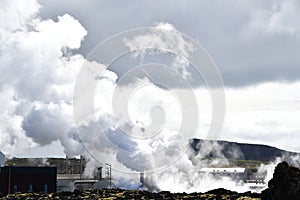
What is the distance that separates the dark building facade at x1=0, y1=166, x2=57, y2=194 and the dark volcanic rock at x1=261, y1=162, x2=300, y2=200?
253 feet

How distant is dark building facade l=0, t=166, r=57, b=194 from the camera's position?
11956 centimetres

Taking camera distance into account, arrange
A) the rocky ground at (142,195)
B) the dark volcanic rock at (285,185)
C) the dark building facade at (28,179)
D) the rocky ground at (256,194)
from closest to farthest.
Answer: the dark volcanic rock at (285,185) → the rocky ground at (256,194) → the rocky ground at (142,195) → the dark building facade at (28,179)

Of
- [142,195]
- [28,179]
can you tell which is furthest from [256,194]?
[28,179]

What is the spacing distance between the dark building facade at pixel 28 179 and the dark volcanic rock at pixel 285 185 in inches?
3036

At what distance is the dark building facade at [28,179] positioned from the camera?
120 metres

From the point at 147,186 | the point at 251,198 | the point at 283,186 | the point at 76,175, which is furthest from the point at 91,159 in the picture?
the point at 283,186

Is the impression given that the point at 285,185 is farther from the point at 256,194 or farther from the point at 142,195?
the point at 142,195

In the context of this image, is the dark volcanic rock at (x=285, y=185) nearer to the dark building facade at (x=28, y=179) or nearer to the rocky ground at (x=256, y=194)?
the rocky ground at (x=256, y=194)

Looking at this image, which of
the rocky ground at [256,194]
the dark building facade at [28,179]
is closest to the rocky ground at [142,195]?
the rocky ground at [256,194]

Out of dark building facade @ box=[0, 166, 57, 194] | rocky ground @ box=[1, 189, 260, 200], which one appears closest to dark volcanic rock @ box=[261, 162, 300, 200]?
rocky ground @ box=[1, 189, 260, 200]

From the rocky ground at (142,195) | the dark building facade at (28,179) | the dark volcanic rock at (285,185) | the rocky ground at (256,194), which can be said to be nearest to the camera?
the dark volcanic rock at (285,185)

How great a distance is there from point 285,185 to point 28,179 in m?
81.2

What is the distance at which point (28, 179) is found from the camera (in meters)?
122

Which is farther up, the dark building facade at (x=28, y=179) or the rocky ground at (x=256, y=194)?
the dark building facade at (x=28, y=179)
